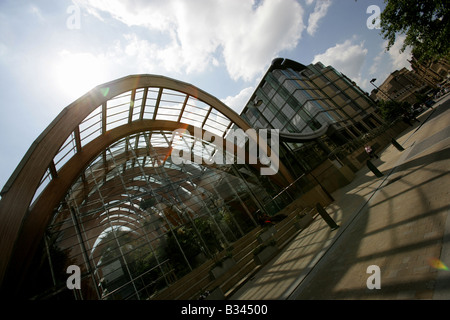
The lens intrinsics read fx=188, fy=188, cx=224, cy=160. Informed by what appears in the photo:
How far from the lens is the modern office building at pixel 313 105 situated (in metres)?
34.0

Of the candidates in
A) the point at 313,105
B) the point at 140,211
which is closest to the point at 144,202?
the point at 140,211

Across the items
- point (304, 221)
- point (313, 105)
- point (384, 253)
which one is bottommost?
point (384, 253)

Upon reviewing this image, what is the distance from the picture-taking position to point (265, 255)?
8.76 metres

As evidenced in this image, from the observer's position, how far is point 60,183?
11430 mm

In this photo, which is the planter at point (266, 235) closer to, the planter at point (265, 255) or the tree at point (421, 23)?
the planter at point (265, 255)

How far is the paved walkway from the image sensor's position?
3322 millimetres

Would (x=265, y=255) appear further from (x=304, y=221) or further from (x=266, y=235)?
(x=304, y=221)

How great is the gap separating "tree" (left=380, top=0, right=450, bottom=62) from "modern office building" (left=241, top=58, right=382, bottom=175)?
16474mm

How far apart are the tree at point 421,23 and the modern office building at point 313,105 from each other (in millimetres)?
16474

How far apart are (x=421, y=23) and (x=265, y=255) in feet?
55.3

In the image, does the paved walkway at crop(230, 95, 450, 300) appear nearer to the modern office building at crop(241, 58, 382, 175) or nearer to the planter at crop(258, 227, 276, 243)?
the planter at crop(258, 227, 276, 243)

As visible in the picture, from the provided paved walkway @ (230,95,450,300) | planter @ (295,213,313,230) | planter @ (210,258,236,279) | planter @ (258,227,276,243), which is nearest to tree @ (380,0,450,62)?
paved walkway @ (230,95,450,300)

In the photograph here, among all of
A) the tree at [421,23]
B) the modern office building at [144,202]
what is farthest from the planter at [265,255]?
the tree at [421,23]
